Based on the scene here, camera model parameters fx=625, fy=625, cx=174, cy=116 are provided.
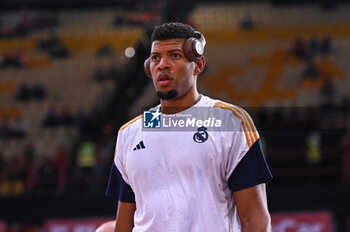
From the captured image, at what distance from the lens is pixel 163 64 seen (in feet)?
10.4

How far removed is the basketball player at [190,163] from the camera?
2.99 metres

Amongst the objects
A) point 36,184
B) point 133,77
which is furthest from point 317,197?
point 133,77

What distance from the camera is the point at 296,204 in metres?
13.5

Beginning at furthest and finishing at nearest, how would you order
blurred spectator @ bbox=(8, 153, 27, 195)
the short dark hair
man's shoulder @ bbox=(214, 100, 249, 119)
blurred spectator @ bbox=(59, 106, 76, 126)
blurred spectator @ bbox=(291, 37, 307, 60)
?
blurred spectator @ bbox=(291, 37, 307, 60)
blurred spectator @ bbox=(59, 106, 76, 126)
blurred spectator @ bbox=(8, 153, 27, 195)
the short dark hair
man's shoulder @ bbox=(214, 100, 249, 119)

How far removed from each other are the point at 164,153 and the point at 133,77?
17390 millimetres

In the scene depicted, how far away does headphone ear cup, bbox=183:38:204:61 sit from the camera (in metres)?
3.16

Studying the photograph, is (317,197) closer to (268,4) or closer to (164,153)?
(164,153)

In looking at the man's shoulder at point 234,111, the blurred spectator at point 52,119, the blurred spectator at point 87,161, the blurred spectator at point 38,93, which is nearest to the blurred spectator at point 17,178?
the blurred spectator at point 87,161

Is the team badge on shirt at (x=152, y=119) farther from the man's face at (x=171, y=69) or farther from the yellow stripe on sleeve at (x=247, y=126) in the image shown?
the yellow stripe on sleeve at (x=247, y=126)

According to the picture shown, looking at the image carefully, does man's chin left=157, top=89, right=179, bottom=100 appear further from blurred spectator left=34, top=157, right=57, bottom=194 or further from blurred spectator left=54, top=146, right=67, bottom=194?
blurred spectator left=34, top=157, right=57, bottom=194

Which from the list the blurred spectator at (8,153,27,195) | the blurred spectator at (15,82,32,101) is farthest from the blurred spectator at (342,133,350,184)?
the blurred spectator at (15,82,32,101)

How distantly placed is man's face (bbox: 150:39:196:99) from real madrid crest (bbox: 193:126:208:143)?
225mm

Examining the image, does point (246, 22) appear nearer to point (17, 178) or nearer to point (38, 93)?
point (38, 93)

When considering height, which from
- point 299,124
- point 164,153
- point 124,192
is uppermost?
point 164,153
